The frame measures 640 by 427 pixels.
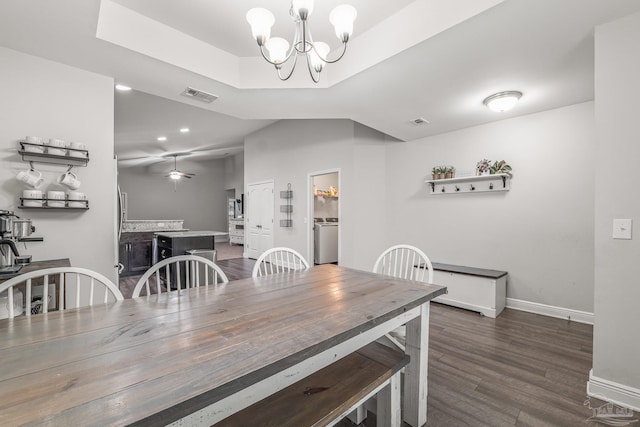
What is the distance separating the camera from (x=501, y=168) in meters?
3.59

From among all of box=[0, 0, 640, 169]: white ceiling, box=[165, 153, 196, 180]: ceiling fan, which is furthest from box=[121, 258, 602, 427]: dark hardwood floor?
box=[165, 153, 196, 180]: ceiling fan

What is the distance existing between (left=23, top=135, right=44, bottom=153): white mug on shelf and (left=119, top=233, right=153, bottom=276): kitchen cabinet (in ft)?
11.6

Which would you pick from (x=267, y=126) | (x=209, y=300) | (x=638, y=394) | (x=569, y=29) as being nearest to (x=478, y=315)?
(x=638, y=394)

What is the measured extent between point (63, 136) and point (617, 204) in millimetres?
4200

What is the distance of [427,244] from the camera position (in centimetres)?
443

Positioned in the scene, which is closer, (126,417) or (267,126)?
(126,417)

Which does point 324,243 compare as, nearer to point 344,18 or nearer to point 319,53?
point 319,53

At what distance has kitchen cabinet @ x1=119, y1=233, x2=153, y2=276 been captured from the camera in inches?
211

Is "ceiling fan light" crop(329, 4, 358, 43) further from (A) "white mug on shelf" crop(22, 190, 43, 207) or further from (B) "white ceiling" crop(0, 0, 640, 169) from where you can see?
(A) "white mug on shelf" crop(22, 190, 43, 207)

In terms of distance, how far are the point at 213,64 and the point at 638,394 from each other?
4014mm

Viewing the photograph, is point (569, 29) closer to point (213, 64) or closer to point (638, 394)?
point (638, 394)

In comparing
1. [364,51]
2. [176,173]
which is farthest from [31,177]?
[176,173]

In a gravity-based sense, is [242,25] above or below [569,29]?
above

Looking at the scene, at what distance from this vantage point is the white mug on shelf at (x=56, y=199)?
2.31 metres
